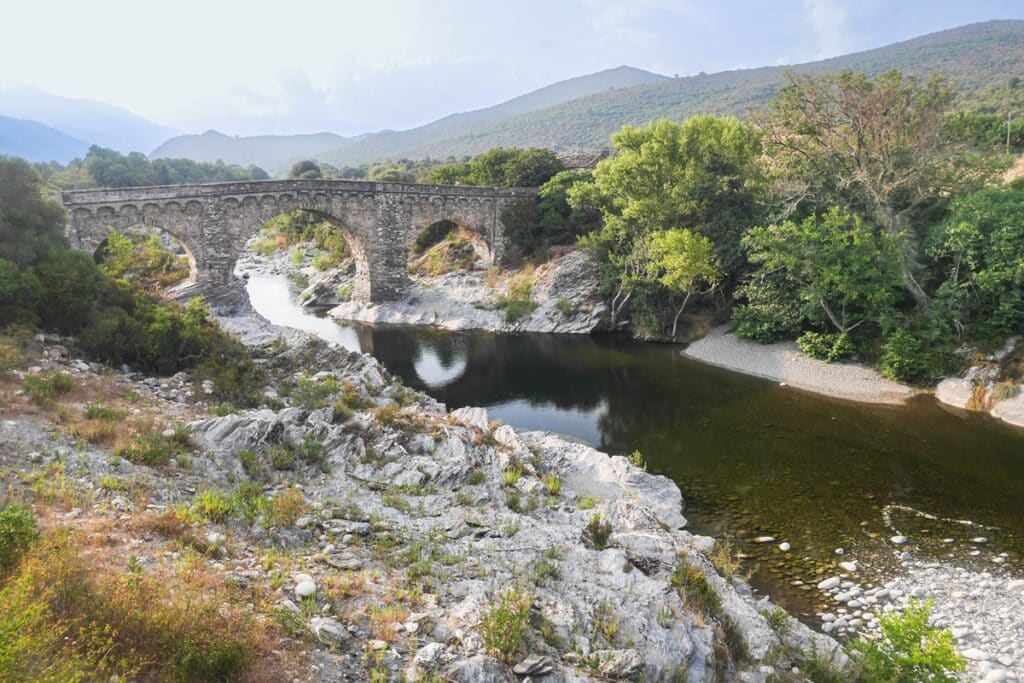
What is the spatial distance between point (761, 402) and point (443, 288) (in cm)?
2493

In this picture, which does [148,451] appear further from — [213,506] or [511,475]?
[511,475]

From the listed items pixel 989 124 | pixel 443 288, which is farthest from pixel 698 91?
pixel 443 288

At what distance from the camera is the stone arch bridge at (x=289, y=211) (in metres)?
28.2

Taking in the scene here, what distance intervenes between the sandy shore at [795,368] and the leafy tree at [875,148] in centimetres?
401

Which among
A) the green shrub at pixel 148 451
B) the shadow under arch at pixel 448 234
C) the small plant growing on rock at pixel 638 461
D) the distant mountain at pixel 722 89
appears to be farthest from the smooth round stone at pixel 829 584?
the distant mountain at pixel 722 89

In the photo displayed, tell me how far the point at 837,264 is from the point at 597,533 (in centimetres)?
1897

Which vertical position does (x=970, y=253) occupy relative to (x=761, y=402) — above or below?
above

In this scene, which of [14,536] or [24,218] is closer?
[14,536]

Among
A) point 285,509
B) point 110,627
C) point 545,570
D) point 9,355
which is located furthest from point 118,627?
point 9,355

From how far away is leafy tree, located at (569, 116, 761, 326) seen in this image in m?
29.6

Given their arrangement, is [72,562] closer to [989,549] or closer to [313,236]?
[989,549]

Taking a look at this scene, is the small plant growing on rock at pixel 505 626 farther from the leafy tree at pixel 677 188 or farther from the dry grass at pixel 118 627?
the leafy tree at pixel 677 188

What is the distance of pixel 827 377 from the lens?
924 inches

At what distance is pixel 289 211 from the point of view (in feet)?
115
